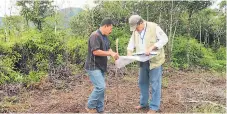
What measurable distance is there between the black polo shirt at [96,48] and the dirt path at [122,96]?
0.79 metres

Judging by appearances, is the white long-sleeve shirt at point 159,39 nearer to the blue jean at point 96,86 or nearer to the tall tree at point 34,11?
the blue jean at point 96,86

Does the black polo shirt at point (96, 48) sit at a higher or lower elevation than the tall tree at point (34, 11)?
lower

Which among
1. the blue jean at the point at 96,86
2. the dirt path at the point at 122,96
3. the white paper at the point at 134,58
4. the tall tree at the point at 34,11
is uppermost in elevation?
the tall tree at the point at 34,11

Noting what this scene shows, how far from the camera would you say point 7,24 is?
8398 millimetres

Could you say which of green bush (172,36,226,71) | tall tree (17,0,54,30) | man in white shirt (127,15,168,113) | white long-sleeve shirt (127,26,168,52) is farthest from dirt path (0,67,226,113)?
green bush (172,36,226,71)

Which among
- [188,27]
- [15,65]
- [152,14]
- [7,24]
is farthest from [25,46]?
[188,27]

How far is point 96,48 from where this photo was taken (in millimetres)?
4773

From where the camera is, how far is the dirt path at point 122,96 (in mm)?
5555

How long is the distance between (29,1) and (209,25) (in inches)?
346

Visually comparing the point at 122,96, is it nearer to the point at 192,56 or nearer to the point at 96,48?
the point at 96,48

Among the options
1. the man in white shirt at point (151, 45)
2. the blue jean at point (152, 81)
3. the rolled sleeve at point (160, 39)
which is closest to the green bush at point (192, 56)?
the blue jean at point (152, 81)

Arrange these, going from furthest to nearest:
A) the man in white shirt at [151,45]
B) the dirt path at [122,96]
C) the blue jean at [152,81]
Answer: the dirt path at [122,96] → the blue jean at [152,81] → the man in white shirt at [151,45]

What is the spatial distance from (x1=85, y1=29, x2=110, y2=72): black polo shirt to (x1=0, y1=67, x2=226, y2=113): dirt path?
79 cm

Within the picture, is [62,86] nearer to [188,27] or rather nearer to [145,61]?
[145,61]
